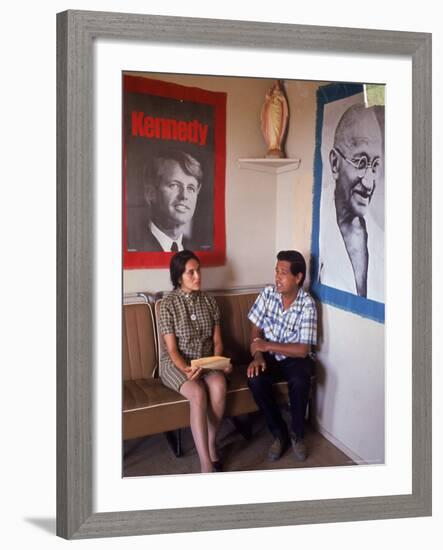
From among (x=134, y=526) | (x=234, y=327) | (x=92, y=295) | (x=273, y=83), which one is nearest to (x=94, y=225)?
(x=92, y=295)

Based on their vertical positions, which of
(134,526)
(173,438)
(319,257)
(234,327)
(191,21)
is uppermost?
(191,21)

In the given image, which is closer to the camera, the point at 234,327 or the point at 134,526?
the point at 134,526

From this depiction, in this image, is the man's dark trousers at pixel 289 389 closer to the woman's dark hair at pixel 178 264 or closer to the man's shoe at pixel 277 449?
the man's shoe at pixel 277 449

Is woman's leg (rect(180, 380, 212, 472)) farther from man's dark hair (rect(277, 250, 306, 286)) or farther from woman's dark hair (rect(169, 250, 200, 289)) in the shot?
man's dark hair (rect(277, 250, 306, 286))

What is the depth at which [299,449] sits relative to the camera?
2.43 meters

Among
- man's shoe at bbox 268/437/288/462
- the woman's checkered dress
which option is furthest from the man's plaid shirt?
man's shoe at bbox 268/437/288/462

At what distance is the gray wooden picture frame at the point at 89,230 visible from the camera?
2.15m

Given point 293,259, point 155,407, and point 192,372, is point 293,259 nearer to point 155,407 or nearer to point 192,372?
point 192,372

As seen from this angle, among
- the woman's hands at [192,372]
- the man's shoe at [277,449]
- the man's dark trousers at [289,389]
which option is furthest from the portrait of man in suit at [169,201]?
the man's shoe at [277,449]

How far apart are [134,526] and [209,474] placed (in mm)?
267

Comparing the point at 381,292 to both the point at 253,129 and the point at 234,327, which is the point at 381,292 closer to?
the point at 234,327

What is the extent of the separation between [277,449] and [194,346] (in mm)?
419

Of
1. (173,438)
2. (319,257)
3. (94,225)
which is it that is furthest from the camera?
(319,257)
